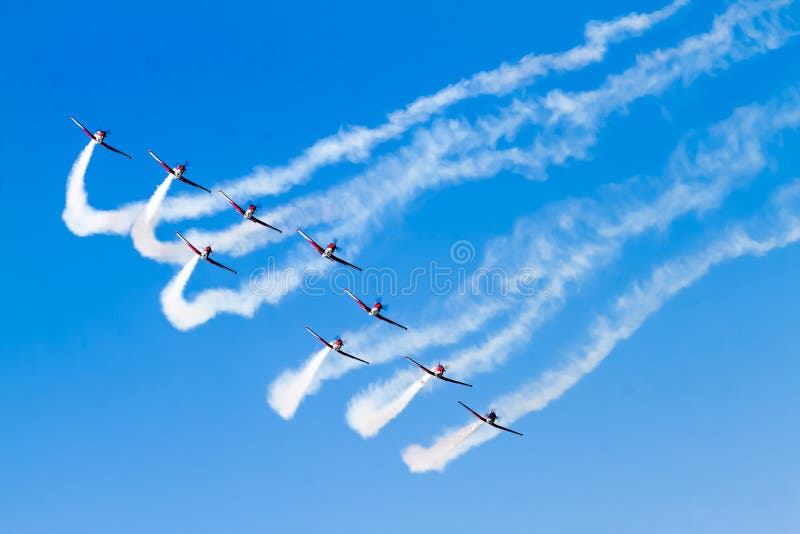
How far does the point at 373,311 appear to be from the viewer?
104 meters

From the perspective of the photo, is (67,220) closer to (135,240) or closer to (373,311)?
(135,240)

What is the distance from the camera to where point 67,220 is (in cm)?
10331

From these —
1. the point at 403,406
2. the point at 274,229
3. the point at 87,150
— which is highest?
the point at 87,150

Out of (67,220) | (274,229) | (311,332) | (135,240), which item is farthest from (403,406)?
(67,220)

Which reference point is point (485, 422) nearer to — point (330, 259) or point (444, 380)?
point (444, 380)

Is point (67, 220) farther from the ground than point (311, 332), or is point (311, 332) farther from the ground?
point (67, 220)

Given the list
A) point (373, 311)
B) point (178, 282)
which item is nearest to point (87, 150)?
point (178, 282)

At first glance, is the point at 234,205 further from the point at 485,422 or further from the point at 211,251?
the point at 485,422

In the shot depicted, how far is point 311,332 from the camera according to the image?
10575 cm

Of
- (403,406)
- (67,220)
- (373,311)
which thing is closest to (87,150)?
(67,220)

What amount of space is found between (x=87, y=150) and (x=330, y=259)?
103 ft

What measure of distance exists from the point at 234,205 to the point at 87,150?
63.0 feet

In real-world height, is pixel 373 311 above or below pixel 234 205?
below

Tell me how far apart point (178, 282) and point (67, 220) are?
1438 cm
